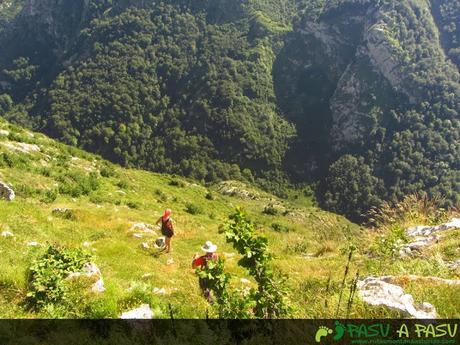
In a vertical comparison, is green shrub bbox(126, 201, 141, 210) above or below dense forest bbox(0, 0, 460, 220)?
above

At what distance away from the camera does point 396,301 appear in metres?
7.01

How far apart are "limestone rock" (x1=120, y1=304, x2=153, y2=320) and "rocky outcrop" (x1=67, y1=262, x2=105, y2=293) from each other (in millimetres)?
1148

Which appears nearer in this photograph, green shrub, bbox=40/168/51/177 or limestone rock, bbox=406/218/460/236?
limestone rock, bbox=406/218/460/236

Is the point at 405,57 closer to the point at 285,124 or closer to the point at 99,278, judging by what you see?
the point at 285,124

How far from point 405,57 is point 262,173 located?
77.6m

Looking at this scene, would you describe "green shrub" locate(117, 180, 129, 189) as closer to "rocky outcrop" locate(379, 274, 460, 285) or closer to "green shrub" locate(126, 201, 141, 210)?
"green shrub" locate(126, 201, 141, 210)

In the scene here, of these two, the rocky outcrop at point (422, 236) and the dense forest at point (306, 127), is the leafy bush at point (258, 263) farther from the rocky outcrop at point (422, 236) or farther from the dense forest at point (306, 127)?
the dense forest at point (306, 127)

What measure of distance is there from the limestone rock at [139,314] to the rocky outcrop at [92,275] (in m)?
1.15

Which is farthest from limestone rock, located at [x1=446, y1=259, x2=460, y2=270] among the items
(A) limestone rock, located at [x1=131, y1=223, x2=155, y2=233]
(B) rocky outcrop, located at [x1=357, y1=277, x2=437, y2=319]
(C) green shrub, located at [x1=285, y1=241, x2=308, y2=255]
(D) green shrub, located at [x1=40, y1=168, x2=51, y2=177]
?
(D) green shrub, located at [x1=40, y1=168, x2=51, y2=177]

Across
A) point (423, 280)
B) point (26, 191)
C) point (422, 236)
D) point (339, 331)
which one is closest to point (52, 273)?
point (339, 331)

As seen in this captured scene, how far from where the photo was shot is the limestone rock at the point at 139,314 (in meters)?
8.23

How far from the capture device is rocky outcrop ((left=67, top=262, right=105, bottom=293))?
943 cm

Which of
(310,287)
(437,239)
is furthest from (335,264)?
(310,287)

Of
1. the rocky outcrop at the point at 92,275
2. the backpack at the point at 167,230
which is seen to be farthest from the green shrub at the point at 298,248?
the rocky outcrop at the point at 92,275
